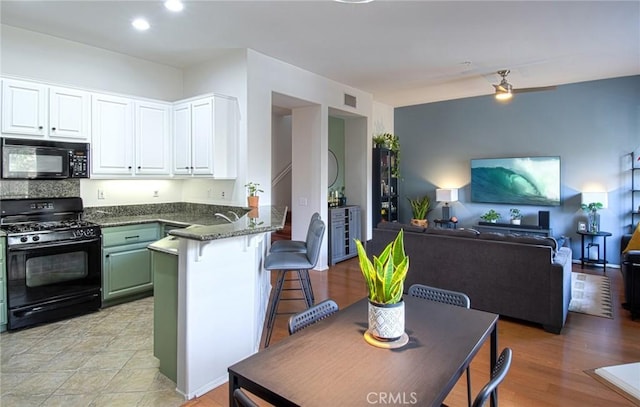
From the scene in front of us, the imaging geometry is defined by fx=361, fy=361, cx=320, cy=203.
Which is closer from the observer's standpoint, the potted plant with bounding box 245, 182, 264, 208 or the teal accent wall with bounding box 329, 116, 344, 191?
the potted plant with bounding box 245, 182, 264, 208

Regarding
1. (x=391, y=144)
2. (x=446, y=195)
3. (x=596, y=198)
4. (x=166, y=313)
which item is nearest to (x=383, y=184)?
(x=391, y=144)

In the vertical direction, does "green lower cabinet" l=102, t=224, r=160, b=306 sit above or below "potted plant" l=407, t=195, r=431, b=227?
below

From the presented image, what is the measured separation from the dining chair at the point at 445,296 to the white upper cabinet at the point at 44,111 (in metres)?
3.78

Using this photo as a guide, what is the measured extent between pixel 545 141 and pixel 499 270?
3.96 metres

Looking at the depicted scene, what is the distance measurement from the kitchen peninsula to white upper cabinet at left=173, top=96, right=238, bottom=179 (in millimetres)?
1730

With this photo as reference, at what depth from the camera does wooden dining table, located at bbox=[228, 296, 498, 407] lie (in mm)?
1072

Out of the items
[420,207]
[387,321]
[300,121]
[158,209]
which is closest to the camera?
[387,321]

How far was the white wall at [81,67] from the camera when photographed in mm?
3646

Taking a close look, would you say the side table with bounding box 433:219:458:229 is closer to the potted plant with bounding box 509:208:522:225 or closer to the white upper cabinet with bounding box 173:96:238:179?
the potted plant with bounding box 509:208:522:225

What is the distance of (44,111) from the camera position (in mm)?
3578

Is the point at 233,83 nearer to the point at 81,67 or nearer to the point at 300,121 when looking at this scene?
the point at 300,121

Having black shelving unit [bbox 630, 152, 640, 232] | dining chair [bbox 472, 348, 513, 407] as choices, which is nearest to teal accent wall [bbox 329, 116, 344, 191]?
black shelving unit [bbox 630, 152, 640, 232]

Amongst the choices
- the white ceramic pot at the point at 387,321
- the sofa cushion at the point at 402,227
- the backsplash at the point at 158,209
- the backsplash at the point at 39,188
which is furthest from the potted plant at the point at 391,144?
the white ceramic pot at the point at 387,321

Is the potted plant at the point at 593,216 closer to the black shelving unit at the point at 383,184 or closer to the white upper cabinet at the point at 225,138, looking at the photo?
the black shelving unit at the point at 383,184
